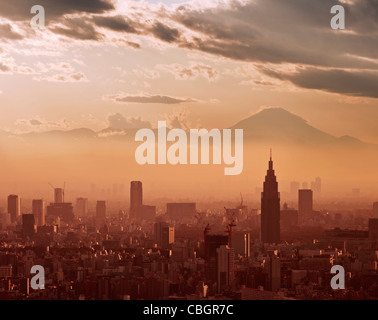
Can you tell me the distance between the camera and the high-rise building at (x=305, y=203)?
59.4 feet

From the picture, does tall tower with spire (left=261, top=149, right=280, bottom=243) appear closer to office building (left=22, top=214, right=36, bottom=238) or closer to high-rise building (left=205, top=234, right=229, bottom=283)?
high-rise building (left=205, top=234, right=229, bottom=283)

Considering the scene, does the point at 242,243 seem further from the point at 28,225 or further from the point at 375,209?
the point at 28,225

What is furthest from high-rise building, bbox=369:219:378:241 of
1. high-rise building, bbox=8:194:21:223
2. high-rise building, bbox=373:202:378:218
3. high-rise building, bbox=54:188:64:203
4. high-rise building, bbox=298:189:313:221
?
high-rise building, bbox=8:194:21:223

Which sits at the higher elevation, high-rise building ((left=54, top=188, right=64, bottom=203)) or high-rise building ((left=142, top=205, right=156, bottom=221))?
high-rise building ((left=54, top=188, right=64, bottom=203))

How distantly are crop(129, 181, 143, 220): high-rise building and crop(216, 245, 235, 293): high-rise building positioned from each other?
8.26 ft

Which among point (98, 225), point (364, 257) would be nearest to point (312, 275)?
point (364, 257)

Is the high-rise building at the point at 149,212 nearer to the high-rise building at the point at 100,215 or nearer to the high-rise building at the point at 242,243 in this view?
the high-rise building at the point at 100,215

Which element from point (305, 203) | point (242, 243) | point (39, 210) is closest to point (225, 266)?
point (242, 243)

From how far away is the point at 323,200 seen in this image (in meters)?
17.0

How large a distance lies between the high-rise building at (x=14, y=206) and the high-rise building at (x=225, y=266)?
621 centimetres

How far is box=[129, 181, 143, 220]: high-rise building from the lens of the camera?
51.5ft

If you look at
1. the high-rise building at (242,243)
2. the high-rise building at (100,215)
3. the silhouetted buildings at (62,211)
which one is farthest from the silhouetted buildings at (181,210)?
the silhouetted buildings at (62,211)

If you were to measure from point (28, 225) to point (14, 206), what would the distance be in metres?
1.57
